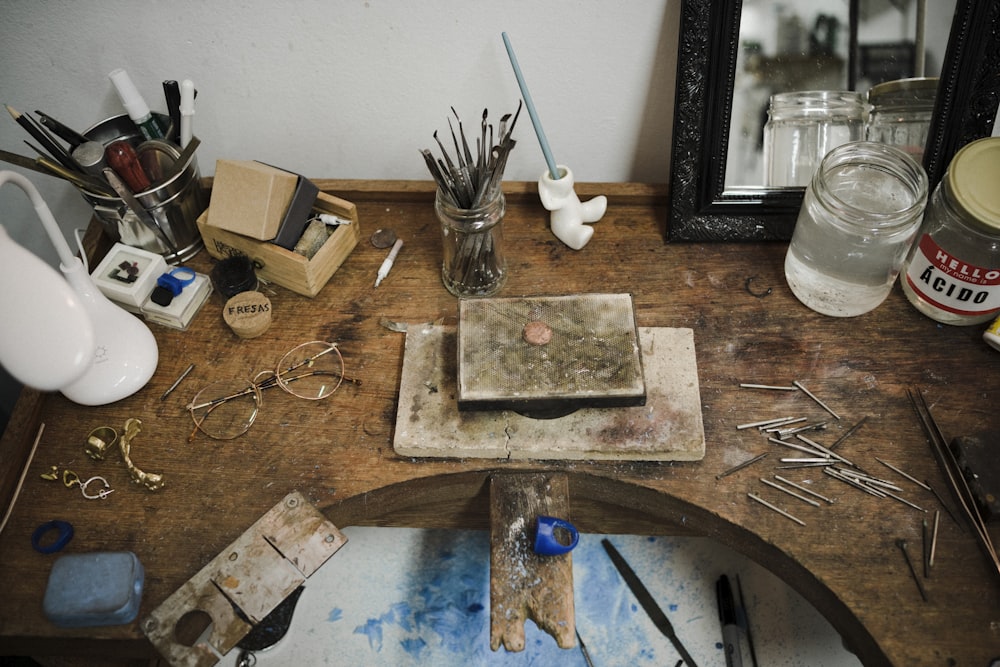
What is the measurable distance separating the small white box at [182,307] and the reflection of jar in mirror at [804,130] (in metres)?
1.01

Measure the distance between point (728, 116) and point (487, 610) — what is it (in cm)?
107

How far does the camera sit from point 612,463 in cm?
110

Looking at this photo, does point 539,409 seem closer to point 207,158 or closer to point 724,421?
point 724,421

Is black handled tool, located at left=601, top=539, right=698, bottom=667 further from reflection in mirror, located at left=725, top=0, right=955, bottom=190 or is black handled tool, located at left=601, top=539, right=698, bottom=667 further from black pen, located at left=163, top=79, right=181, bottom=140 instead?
black pen, located at left=163, top=79, right=181, bottom=140

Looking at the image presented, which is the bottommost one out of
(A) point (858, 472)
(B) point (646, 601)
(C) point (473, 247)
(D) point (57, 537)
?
(B) point (646, 601)

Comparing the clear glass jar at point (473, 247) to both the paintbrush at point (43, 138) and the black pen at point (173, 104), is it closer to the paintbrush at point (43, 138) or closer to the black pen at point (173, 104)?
the black pen at point (173, 104)

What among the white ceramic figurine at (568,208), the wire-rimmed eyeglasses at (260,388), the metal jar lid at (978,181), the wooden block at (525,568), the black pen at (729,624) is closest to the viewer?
the wooden block at (525,568)

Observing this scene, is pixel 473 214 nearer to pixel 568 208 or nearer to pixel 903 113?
pixel 568 208

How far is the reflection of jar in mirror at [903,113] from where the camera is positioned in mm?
1213

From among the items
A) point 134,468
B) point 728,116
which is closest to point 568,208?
point 728,116

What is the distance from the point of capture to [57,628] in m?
0.98

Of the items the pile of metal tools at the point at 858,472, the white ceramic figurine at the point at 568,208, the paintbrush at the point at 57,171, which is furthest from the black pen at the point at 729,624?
the paintbrush at the point at 57,171

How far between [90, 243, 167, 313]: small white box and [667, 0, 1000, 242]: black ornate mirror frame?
0.91m

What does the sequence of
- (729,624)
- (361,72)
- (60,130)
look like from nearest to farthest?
(60,130) → (361,72) → (729,624)
